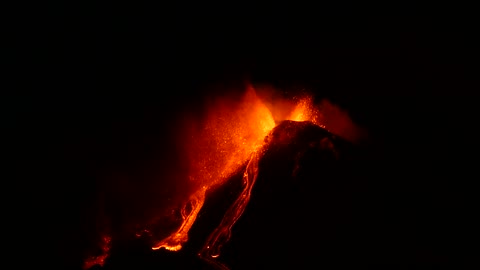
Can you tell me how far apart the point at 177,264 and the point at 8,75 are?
16.7 ft

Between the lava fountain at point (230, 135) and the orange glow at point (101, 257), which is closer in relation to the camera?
the orange glow at point (101, 257)

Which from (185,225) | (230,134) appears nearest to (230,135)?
(230,134)

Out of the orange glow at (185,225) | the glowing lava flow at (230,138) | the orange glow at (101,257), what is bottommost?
the orange glow at (101,257)

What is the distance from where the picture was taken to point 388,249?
6.08 meters

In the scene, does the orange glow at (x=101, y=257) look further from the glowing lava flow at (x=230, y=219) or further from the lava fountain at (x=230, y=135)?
the glowing lava flow at (x=230, y=219)

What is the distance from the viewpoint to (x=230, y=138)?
337 inches

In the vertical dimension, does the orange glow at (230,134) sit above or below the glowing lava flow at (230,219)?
above

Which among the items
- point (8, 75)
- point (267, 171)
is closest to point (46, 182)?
point (8, 75)

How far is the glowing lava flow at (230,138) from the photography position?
26.6 ft

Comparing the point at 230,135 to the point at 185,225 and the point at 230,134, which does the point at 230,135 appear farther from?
the point at 185,225

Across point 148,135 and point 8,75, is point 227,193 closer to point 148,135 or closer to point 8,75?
point 148,135

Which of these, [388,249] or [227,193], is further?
[227,193]

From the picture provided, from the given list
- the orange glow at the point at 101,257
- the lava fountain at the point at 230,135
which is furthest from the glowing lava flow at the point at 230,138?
the orange glow at the point at 101,257

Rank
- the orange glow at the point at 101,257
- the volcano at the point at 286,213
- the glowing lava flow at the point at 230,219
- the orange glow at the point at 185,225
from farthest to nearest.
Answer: the orange glow at the point at 101,257 → the orange glow at the point at 185,225 → the glowing lava flow at the point at 230,219 → the volcano at the point at 286,213
